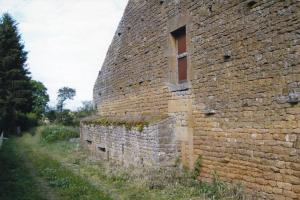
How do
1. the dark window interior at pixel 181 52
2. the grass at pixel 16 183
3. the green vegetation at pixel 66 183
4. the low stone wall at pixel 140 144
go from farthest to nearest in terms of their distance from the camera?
the dark window interior at pixel 181 52
the low stone wall at pixel 140 144
the grass at pixel 16 183
the green vegetation at pixel 66 183

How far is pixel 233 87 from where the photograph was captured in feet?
24.3

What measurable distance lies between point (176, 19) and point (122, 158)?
16.1 feet

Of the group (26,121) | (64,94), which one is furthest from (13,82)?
(64,94)

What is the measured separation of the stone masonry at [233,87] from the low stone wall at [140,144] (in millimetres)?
226

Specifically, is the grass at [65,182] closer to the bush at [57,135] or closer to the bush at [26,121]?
the bush at [57,135]

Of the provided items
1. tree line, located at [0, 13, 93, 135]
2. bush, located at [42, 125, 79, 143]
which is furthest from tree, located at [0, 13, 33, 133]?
bush, located at [42, 125, 79, 143]

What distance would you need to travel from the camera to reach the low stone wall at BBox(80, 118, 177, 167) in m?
9.52

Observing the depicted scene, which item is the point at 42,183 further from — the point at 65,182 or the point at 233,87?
the point at 233,87

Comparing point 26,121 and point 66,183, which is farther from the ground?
point 26,121

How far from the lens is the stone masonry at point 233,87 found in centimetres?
612

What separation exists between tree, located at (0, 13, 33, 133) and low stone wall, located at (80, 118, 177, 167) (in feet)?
59.4

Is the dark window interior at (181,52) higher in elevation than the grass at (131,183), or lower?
higher

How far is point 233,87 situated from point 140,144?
3983mm

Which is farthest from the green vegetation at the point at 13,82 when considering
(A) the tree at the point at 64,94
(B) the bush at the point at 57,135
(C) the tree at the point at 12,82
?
(A) the tree at the point at 64,94
